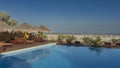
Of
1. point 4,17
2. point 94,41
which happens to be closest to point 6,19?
point 4,17

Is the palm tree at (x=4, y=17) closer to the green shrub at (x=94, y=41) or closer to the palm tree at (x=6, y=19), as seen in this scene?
the palm tree at (x=6, y=19)

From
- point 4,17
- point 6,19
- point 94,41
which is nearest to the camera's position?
point 94,41

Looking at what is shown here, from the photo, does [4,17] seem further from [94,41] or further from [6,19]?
[94,41]

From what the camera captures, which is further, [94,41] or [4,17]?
[4,17]

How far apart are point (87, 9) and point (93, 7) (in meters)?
1.47

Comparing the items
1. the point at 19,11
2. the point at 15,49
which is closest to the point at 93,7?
the point at 19,11

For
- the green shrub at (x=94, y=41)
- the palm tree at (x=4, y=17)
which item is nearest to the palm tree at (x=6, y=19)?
the palm tree at (x=4, y=17)

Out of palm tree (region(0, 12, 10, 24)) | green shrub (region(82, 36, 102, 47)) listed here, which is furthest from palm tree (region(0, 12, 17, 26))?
green shrub (region(82, 36, 102, 47))

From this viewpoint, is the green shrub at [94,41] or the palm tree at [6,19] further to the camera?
the palm tree at [6,19]

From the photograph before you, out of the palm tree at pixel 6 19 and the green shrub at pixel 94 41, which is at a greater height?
the palm tree at pixel 6 19

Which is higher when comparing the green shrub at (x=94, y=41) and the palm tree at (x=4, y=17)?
the palm tree at (x=4, y=17)

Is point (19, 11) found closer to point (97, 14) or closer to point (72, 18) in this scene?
point (72, 18)

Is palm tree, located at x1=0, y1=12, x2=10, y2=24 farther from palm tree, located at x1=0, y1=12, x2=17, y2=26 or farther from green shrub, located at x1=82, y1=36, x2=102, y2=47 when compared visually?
green shrub, located at x1=82, y1=36, x2=102, y2=47

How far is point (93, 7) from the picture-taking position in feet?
123
